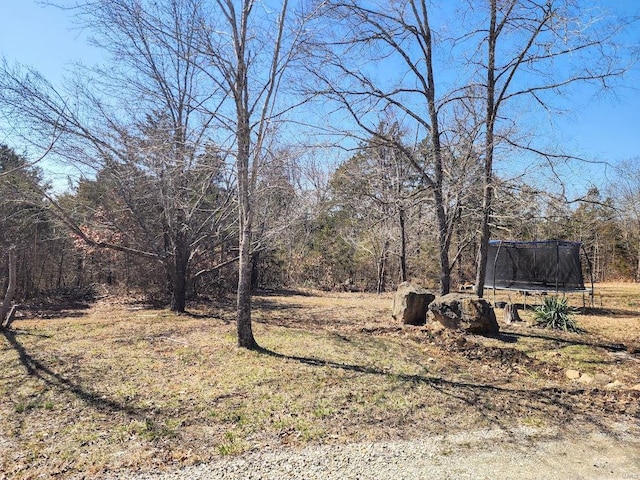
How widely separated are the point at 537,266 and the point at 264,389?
10.8 metres

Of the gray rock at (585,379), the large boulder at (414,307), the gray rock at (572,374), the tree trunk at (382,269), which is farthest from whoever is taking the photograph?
the tree trunk at (382,269)

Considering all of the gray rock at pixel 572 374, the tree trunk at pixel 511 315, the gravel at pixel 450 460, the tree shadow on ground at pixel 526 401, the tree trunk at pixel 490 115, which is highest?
the tree trunk at pixel 490 115

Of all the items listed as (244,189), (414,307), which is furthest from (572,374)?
(244,189)

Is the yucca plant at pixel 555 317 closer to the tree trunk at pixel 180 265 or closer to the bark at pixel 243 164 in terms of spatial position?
the bark at pixel 243 164

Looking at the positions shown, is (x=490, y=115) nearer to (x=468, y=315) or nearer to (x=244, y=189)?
(x=468, y=315)

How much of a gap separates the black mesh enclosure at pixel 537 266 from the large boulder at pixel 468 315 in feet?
15.2

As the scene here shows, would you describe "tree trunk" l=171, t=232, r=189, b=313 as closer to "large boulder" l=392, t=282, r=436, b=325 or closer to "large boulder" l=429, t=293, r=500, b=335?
"large boulder" l=392, t=282, r=436, b=325

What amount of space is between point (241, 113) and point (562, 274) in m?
10.5

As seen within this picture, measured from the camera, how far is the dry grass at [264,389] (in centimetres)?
301

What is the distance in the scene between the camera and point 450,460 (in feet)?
9.15

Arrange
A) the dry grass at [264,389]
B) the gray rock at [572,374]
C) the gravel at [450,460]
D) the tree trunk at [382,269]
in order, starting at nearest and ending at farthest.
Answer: the gravel at [450,460], the dry grass at [264,389], the gray rock at [572,374], the tree trunk at [382,269]

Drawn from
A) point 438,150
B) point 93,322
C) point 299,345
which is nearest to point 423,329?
point 299,345

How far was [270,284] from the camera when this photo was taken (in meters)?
17.9

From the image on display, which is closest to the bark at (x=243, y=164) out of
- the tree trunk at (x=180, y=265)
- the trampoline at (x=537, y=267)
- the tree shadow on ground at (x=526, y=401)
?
the tree shadow on ground at (x=526, y=401)
